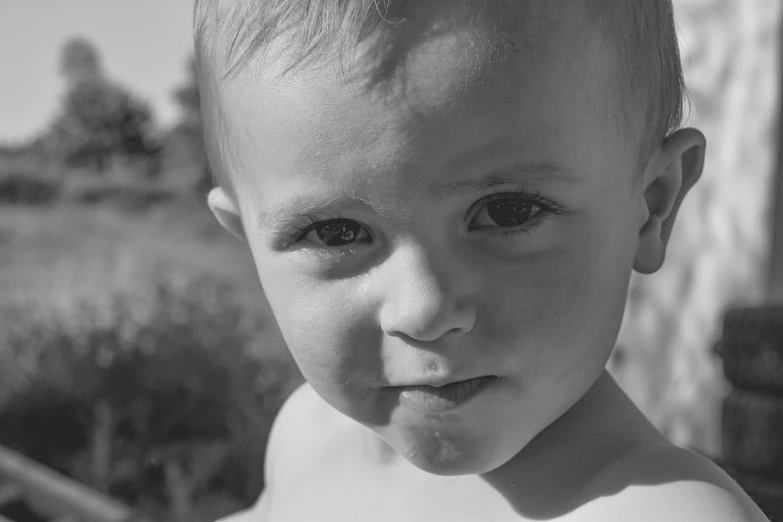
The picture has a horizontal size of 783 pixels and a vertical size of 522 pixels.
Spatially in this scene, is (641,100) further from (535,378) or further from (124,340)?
(124,340)

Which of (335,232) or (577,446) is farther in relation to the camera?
(577,446)

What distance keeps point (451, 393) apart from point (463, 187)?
23cm

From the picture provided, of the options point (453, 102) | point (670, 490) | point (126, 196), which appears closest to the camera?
point (453, 102)

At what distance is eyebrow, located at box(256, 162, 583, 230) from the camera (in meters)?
0.76

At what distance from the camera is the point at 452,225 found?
785 mm

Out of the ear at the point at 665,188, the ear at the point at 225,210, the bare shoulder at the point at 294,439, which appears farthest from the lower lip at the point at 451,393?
the bare shoulder at the point at 294,439

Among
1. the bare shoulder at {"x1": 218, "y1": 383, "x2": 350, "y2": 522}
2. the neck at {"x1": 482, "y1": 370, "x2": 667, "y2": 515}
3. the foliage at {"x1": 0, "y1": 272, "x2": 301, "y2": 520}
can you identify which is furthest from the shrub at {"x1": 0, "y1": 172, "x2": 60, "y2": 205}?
the neck at {"x1": 482, "y1": 370, "x2": 667, "y2": 515}

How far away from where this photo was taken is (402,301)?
0.80m

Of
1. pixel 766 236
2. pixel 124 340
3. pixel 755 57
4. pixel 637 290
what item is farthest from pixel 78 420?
pixel 755 57

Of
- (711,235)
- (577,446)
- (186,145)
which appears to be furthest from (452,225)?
(186,145)

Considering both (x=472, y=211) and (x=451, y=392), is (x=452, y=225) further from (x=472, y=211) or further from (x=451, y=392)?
(x=451, y=392)

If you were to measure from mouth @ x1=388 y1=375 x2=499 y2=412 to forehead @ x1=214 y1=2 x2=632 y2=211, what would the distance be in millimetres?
233

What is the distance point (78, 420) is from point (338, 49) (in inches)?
126

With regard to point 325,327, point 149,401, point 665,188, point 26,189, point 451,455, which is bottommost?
point 149,401
